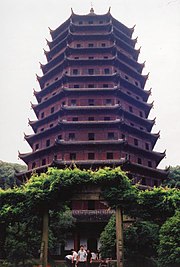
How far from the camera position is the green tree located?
42.2 feet

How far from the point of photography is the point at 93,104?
106 ft

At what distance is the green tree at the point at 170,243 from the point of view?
42.2ft

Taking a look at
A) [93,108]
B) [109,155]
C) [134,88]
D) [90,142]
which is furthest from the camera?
[134,88]

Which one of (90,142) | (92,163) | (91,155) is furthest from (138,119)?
(92,163)

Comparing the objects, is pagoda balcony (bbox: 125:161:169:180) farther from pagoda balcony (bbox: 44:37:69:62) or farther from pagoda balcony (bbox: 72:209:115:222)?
pagoda balcony (bbox: 44:37:69:62)

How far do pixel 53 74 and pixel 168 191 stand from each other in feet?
→ 79.2

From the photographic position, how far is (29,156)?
107 ft

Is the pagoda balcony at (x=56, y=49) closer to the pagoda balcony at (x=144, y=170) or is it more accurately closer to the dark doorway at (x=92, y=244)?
the pagoda balcony at (x=144, y=170)

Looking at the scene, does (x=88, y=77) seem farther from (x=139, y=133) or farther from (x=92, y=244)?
(x=92, y=244)

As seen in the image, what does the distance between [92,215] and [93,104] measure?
453 inches

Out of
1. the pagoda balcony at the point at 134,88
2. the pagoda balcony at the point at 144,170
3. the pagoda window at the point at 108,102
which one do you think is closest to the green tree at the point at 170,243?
the pagoda balcony at the point at 144,170

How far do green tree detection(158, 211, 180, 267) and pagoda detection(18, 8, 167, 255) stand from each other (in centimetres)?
1227

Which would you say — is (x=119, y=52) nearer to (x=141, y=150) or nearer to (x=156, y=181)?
(x=141, y=150)

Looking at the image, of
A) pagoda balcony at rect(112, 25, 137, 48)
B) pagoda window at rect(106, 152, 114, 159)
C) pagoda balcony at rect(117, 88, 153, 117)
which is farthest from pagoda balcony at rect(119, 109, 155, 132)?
pagoda balcony at rect(112, 25, 137, 48)
